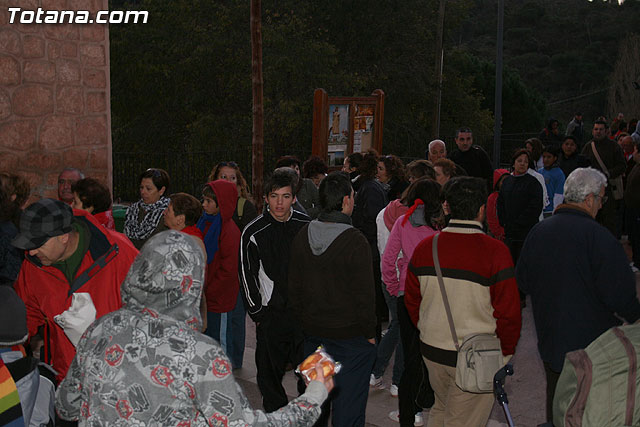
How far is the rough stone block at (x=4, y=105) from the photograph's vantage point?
24.2 ft

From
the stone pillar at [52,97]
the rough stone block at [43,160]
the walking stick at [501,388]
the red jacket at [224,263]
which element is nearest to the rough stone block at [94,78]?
the stone pillar at [52,97]

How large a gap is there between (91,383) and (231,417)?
1.66ft

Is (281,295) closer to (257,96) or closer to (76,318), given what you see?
(76,318)

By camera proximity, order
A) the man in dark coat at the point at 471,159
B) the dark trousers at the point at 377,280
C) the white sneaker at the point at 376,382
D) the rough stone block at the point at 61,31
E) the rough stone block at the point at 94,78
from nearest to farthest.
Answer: the white sneaker at the point at 376,382, the dark trousers at the point at 377,280, the rough stone block at the point at 61,31, the rough stone block at the point at 94,78, the man in dark coat at the point at 471,159

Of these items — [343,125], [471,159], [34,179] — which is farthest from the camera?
[343,125]

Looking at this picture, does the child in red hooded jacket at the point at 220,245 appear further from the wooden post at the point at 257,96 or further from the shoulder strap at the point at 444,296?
the wooden post at the point at 257,96

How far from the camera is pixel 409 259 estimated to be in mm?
5387

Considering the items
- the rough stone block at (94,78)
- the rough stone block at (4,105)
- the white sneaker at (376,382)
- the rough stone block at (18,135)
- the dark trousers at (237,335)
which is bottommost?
the white sneaker at (376,382)

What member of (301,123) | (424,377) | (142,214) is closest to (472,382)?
(424,377)

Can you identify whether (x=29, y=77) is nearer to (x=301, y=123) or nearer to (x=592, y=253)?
(x=592, y=253)

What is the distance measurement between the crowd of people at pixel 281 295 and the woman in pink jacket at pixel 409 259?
0.01m

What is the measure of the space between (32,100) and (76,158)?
0.78m

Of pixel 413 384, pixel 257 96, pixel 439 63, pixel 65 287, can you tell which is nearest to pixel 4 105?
pixel 65 287

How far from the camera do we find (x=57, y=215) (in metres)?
3.64
